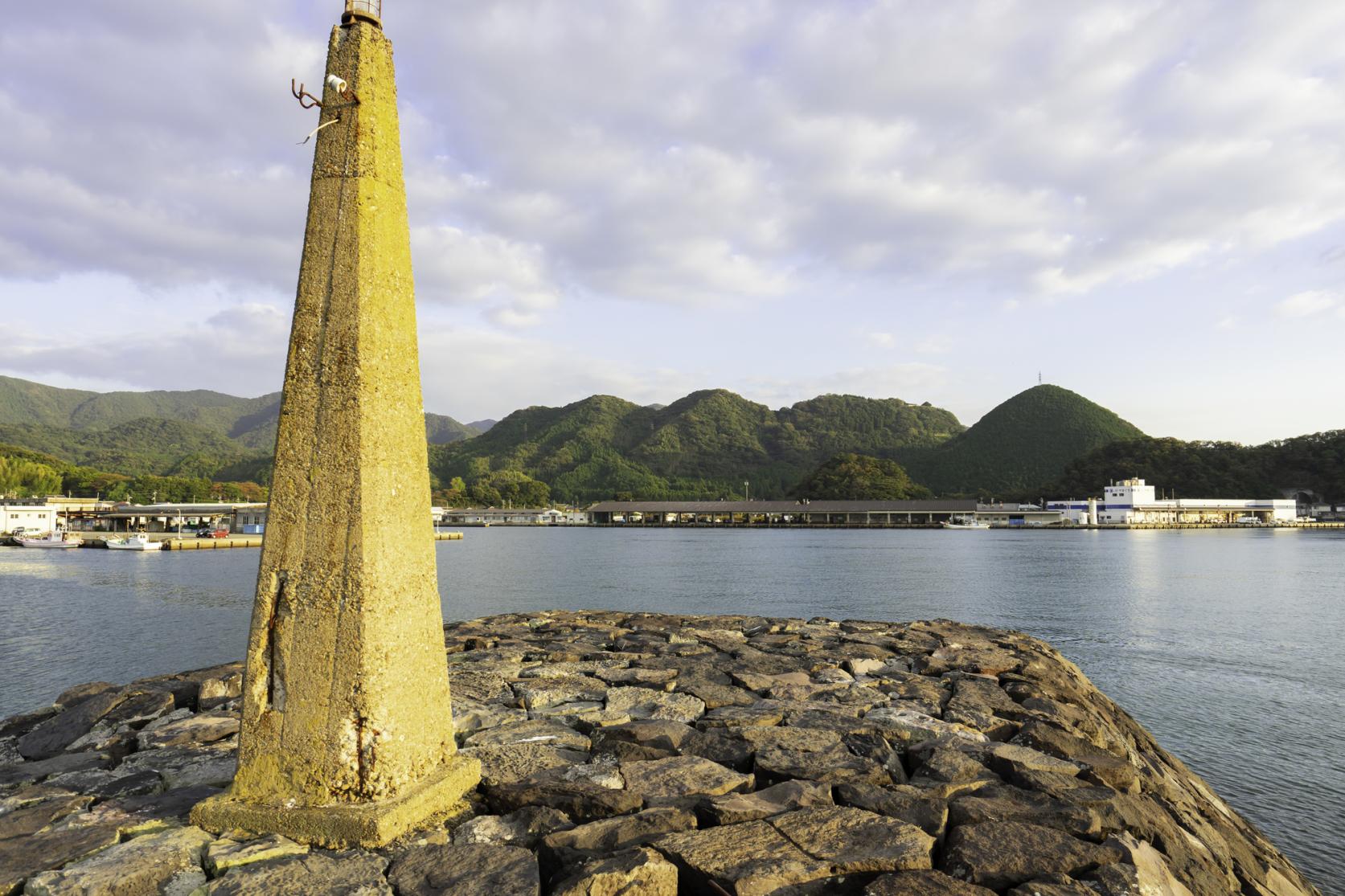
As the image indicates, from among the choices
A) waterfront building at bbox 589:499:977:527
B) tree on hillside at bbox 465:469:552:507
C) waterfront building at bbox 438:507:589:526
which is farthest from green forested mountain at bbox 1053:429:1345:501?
tree on hillside at bbox 465:469:552:507

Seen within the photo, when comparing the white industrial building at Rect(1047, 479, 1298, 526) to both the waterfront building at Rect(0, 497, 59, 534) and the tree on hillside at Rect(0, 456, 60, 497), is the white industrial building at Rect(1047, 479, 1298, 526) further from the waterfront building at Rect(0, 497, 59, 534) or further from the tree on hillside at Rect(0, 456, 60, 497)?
the tree on hillside at Rect(0, 456, 60, 497)

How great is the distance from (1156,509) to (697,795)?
12493 centimetres

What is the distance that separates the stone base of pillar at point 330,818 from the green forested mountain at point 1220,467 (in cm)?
13581

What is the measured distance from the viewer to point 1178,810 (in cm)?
571

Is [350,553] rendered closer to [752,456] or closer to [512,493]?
[512,493]

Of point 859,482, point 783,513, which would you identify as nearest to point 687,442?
point 859,482

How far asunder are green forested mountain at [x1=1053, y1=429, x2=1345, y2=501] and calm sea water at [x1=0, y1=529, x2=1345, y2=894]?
6465 centimetres

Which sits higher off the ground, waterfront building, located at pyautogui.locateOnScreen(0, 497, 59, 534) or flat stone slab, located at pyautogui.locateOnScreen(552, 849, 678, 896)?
flat stone slab, located at pyautogui.locateOnScreen(552, 849, 678, 896)

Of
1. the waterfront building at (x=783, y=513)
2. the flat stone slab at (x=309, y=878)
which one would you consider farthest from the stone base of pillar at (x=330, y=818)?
the waterfront building at (x=783, y=513)

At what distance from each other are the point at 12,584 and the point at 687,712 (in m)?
40.1

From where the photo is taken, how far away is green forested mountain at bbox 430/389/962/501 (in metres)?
161

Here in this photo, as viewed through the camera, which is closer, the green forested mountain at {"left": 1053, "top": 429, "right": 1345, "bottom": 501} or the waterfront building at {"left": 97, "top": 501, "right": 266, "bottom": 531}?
the waterfront building at {"left": 97, "top": 501, "right": 266, "bottom": 531}

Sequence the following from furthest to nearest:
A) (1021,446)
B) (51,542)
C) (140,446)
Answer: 1. (140,446)
2. (1021,446)
3. (51,542)

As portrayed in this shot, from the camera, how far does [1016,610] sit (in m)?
26.0
